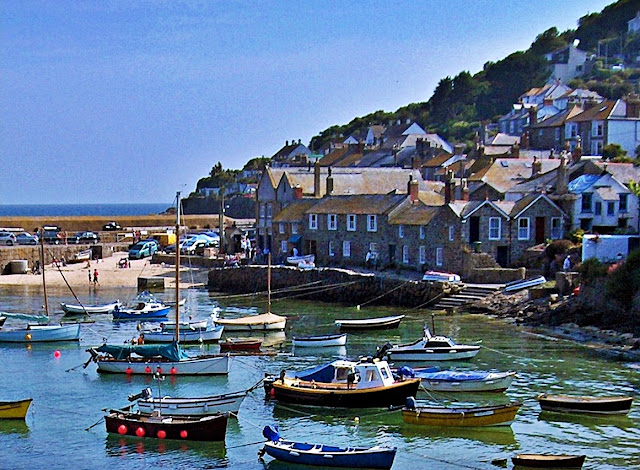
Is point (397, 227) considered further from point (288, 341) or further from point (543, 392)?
point (543, 392)

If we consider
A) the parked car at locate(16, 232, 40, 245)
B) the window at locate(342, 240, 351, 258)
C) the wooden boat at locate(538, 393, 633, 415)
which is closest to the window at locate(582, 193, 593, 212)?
the window at locate(342, 240, 351, 258)

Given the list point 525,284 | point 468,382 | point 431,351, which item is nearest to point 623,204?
point 525,284

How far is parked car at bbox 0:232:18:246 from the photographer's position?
87.1 meters

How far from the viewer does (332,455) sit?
27.7 meters

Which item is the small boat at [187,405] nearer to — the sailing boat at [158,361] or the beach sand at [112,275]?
the sailing boat at [158,361]

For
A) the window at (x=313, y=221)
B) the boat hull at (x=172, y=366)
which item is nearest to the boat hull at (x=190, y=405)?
the boat hull at (x=172, y=366)

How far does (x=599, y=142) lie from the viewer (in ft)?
313

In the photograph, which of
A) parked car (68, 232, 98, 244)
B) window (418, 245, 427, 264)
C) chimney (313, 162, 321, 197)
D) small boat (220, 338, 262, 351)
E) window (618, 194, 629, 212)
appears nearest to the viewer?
small boat (220, 338, 262, 351)

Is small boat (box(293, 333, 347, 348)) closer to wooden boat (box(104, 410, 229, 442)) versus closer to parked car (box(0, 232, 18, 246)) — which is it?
wooden boat (box(104, 410, 229, 442))

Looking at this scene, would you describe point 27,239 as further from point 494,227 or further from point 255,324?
point 494,227

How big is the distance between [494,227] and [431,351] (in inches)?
860

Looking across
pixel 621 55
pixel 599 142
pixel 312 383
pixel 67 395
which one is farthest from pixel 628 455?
pixel 621 55

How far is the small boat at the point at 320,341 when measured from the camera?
151 ft

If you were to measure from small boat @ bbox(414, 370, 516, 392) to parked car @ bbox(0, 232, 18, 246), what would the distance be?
193 ft
